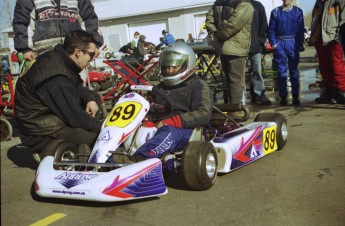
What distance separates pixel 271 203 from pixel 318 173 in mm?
784

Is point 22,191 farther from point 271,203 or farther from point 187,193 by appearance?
point 271,203

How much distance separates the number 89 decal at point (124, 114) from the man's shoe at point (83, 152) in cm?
26

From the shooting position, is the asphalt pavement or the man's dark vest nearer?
the asphalt pavement

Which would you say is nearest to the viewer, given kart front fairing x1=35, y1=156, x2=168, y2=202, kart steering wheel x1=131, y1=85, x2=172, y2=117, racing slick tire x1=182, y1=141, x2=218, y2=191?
kart front fairing x1=35, y1=156, x2=168, y2=202

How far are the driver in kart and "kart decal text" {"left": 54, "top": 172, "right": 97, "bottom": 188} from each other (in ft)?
2.33

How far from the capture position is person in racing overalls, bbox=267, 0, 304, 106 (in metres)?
6.50

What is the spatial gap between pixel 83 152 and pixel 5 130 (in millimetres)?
2587

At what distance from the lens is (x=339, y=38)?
5.96 m

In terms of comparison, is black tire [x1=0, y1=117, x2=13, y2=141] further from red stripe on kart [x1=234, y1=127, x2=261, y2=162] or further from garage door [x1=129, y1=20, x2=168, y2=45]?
Answer: garage door [x1=129, y1=20, x2=168, y2=45]

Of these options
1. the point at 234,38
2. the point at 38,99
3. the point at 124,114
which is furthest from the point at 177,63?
the point at 234,38

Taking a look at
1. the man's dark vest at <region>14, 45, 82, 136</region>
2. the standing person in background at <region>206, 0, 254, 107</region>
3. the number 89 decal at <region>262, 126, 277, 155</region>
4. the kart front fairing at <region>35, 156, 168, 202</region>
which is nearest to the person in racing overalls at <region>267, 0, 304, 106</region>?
the standing person in background at <region>206, 0, 254, 107</region>

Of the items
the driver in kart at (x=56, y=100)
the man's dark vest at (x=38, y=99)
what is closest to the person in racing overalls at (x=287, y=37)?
the driver in kart at (x=56, y=100)

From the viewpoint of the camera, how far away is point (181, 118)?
3.69m

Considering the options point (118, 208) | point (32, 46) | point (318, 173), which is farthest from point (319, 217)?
A: point (32, 46)
